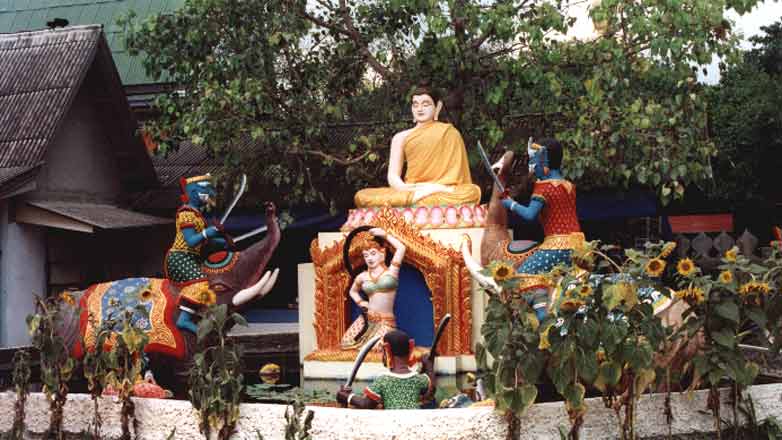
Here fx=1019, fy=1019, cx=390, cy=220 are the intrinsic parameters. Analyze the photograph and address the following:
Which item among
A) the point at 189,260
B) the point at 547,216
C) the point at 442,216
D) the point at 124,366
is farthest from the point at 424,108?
the point at 124,366

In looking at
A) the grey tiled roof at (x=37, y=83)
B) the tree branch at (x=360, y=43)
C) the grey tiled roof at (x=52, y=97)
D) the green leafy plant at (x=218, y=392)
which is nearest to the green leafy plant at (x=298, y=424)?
the green leafy plant at (x=218, y=392)

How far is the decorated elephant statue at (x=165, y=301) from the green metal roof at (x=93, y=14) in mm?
12013

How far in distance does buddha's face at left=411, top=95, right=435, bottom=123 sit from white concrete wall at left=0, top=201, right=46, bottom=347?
25.6 feet

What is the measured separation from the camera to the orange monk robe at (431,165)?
395 inches

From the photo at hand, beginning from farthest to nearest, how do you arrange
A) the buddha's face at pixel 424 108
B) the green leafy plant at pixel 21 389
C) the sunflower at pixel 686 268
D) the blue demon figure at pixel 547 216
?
1. the buddha's face at pixel 424 108
2. the blue demon figure at pixel 547 216
3. the green leafy plant at pixel 21 389
4. the sunflower at pixel 686 268

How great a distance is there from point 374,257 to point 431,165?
1357 millimetres

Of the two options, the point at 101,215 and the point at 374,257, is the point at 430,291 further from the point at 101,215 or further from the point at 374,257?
the point at 101,215

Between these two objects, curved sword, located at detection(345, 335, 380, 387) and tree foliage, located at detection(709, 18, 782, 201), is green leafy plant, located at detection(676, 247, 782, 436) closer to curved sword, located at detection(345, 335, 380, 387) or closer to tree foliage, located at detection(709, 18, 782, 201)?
curved sword, located at detection(345, 335, 380, 387)

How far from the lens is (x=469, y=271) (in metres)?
9.30

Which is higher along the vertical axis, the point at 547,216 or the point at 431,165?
the point at 431,165

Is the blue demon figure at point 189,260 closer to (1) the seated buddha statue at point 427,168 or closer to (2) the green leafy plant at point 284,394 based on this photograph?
(2) the green leafy plant at point 284,394

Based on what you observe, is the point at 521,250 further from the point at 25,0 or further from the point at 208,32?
the point at 25,0

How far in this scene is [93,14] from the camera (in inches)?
854

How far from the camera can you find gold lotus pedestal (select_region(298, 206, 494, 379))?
31.0 ft
